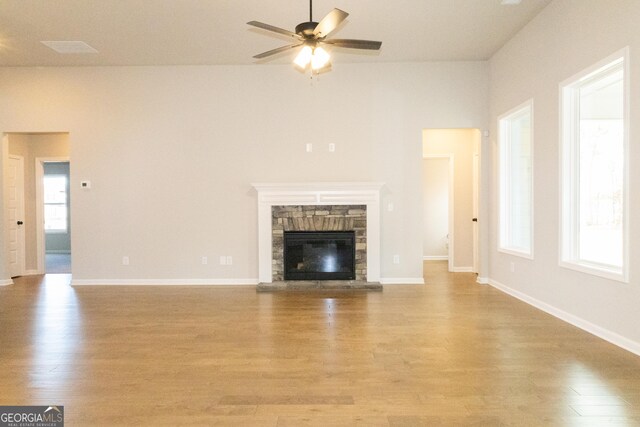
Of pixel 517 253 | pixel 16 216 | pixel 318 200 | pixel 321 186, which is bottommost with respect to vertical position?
pixel 517 253

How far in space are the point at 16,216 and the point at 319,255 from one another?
18.0 feet

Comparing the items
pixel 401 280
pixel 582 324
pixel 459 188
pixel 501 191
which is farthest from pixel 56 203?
pixel 582 324

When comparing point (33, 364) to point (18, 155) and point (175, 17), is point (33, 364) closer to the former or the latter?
point (175, 17)

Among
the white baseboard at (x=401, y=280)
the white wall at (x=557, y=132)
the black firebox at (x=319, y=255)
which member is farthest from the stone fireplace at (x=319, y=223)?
the white wall at (x=557, y=132)

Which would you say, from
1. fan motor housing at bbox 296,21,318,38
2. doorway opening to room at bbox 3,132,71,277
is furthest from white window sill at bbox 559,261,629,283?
doorway opening to room at bbox 3,132,71,277

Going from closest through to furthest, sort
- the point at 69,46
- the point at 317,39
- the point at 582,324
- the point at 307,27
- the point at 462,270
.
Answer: the point at 307,27, the point at 317,39, the point at 582,324, the point at 69,46, the point at 462,270

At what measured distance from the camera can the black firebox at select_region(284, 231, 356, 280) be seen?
5797 millimetres

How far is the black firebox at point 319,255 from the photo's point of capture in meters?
5.80

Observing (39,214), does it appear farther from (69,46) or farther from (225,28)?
(225,28)

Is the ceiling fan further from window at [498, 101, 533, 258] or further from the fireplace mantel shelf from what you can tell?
window at [498, 101, 533, 258]

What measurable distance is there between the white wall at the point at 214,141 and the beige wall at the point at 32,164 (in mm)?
1073

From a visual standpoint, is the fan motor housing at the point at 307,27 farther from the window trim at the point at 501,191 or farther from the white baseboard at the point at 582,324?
the white baseboard at the point at 582,324

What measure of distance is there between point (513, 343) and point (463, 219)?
3956mm

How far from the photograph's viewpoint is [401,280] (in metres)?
5.91
